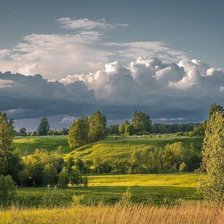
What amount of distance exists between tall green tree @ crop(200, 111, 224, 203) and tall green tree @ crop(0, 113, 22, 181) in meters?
59.8

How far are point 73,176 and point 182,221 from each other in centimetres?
7143

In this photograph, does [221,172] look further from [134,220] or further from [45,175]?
[45,175]

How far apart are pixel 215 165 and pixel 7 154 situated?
63.9 meters

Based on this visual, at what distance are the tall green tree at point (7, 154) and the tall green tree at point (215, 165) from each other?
59847mm

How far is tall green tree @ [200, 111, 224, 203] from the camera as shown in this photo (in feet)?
113

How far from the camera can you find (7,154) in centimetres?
9181

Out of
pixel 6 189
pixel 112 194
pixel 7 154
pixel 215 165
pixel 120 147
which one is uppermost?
pixel 215 165

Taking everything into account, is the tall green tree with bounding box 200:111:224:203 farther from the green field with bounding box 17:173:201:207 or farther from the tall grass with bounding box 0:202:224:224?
the green field with bounding box 17:173:201:207

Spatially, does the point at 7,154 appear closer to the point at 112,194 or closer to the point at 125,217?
the point at 112,194

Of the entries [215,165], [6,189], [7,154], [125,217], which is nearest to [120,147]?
[7,154]

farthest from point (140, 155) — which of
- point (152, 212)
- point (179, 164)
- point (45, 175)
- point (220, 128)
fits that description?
point (152, 212)

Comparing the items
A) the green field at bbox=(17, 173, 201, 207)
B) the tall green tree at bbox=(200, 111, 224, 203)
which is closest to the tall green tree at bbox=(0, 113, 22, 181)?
the green field at bbox=(17, 173, 201, 207)

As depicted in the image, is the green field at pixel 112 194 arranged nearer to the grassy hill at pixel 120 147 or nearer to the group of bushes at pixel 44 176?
the group of bushes at pixel 44 176

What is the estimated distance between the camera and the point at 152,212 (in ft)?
67.4
